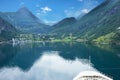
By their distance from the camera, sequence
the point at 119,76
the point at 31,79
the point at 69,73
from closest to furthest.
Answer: the point at 119,76 < the point at 31,79 < the point at 69,73

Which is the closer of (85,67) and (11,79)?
(11,79)

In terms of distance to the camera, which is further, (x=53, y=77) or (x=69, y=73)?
(x=69, y=73)

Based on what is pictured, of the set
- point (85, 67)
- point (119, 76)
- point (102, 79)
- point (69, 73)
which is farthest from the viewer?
point (85, 67)

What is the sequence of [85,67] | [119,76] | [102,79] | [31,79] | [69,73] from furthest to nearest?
[85,67], [69,73], [31,79], [119,76], [102,79]

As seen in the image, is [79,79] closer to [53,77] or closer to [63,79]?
[63,79]

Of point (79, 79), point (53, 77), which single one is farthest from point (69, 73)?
point (79, 79)

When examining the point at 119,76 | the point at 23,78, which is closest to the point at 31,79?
the point at 23,78

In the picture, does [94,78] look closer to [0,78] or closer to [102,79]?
[102,79]

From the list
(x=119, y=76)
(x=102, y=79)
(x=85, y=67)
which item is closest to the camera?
(x=102, y=79)

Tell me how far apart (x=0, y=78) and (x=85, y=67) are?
42.2m

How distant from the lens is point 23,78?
349ft

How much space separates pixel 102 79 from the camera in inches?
2530

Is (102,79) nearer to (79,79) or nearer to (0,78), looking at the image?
(79,79)

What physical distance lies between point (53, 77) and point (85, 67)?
30155 mm
